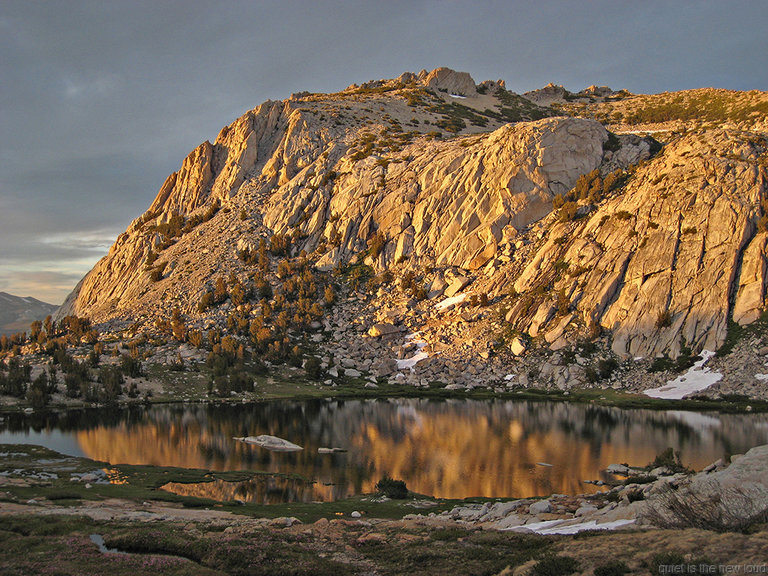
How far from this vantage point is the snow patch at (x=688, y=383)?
77.1 m

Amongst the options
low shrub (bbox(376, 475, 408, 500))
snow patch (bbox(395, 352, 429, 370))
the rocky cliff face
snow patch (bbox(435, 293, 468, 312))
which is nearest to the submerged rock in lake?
low shrub (bbox(376, 475, 408, 500))

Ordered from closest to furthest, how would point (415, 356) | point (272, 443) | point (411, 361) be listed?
point (272, 443) < point (411, 361) < point (415, 356)

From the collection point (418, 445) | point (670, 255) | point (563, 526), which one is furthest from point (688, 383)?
point (563, 526)

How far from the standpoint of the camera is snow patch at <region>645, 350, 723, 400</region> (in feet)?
253

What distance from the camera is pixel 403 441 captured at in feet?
178

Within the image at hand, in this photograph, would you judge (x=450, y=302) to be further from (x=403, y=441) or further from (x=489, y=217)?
(x=403, y=441)

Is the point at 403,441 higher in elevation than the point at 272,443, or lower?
higher

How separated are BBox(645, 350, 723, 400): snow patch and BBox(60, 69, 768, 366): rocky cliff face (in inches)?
234

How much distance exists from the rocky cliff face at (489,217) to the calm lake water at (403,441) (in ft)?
96.4

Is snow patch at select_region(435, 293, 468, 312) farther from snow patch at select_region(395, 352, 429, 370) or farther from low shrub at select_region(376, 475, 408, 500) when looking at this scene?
low shrub at select_region(376, 475, 408, 500)

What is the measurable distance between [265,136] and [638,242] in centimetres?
10639

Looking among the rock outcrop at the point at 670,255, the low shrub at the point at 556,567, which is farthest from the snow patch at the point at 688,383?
the low shrub at the point at 556,567

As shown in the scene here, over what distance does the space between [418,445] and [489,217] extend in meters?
77.2

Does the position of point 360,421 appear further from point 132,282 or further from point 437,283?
point 132,282
